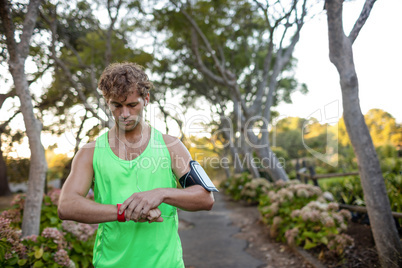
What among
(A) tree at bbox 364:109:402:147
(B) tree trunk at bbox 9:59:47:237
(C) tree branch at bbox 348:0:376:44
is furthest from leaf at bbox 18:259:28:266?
(A) tree at bbox 364:109:402:147

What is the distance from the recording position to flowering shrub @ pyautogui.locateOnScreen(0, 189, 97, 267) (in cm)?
333

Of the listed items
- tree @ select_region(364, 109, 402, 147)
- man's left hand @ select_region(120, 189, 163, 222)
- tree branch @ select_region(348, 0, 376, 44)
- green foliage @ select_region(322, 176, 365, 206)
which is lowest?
green foliage @ select_region(322, 176, 365, 206)

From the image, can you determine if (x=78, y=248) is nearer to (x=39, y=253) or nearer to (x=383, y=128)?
(x=39, y=253)

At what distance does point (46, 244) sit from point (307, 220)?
4.12 m

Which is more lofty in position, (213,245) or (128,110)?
(128,110)

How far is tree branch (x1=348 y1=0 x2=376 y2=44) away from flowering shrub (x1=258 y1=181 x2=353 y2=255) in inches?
110

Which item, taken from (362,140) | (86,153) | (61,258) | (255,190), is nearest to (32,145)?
(61,258)

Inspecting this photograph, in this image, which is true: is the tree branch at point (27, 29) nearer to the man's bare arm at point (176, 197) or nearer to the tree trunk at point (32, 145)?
the tree trunk at point (32, 145)

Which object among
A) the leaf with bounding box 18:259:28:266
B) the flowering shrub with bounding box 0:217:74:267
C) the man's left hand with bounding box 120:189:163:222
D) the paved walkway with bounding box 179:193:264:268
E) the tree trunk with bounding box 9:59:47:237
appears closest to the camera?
the man's left hand with bounding box 120:189:163:222

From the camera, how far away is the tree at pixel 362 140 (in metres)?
4.00

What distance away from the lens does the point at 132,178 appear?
5.55 ft

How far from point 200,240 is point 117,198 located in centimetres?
642

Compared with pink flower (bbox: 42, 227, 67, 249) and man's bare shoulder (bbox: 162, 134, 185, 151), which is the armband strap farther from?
pink flower (bbox: 42, 227, 67, 249)

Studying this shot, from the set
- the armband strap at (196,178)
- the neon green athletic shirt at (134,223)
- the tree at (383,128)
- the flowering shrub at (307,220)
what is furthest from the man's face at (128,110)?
the tree at (383,128)
